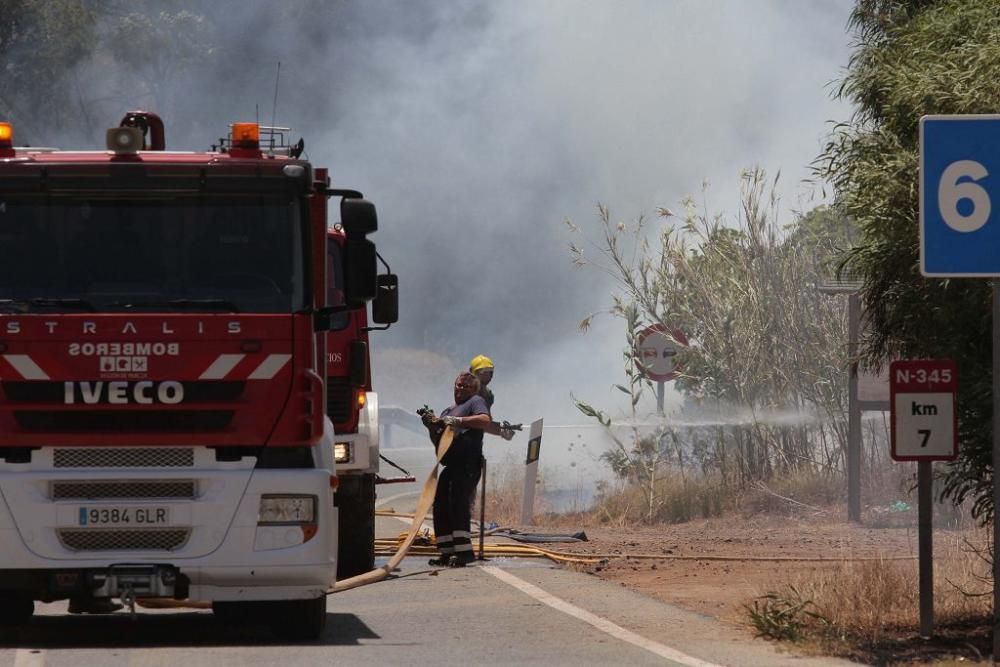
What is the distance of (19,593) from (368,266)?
2.72 metres

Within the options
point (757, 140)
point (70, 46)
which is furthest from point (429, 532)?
point (757, 140)

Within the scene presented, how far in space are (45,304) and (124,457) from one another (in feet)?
3.04

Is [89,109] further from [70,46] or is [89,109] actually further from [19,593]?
[19,593]

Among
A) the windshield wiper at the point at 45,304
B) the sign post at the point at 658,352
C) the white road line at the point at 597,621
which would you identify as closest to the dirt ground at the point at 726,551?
the white road line at the point at 597,621

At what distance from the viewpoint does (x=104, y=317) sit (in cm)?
960

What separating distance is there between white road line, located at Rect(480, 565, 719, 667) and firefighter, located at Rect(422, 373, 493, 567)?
0.39 m

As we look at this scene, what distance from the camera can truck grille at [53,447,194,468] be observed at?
9633mm

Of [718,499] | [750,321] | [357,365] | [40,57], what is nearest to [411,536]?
[357,365]

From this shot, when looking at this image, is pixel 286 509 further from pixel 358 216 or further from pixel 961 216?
pixel 961 216

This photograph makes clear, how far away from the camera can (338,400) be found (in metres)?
13.9

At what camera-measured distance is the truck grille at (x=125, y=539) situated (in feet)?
31.4

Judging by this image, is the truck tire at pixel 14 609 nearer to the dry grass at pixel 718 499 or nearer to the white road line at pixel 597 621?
the white road line at pixel 597 621

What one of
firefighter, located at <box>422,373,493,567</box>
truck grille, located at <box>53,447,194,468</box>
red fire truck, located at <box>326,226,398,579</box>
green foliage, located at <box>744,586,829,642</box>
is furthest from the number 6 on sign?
firefighter, located at <box>422,373,493,567</box>

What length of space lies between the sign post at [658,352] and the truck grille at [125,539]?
1267cm
